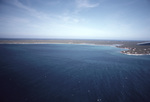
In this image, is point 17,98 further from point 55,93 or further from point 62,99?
point 62,99

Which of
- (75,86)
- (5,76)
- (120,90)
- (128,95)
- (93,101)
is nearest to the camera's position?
(93,101)

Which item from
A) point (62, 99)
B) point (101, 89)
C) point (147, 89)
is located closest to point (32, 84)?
point (62, 99)

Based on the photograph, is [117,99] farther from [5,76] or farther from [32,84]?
[5,76]

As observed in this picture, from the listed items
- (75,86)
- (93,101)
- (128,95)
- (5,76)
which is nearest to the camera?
(93,101)

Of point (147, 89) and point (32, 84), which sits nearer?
point (147, 89)

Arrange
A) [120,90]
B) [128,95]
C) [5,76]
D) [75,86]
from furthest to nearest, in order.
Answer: [5,76] < [75,86] < [120,90] < [128,95]

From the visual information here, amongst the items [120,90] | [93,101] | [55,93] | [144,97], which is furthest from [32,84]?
[144,97]

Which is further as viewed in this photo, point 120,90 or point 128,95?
Answer: point 120,90

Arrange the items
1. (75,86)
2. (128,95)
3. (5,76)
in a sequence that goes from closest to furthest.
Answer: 1. (128,95)
2. (75,86)
3. (5,76)

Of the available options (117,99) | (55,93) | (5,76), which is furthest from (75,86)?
(5,76)
